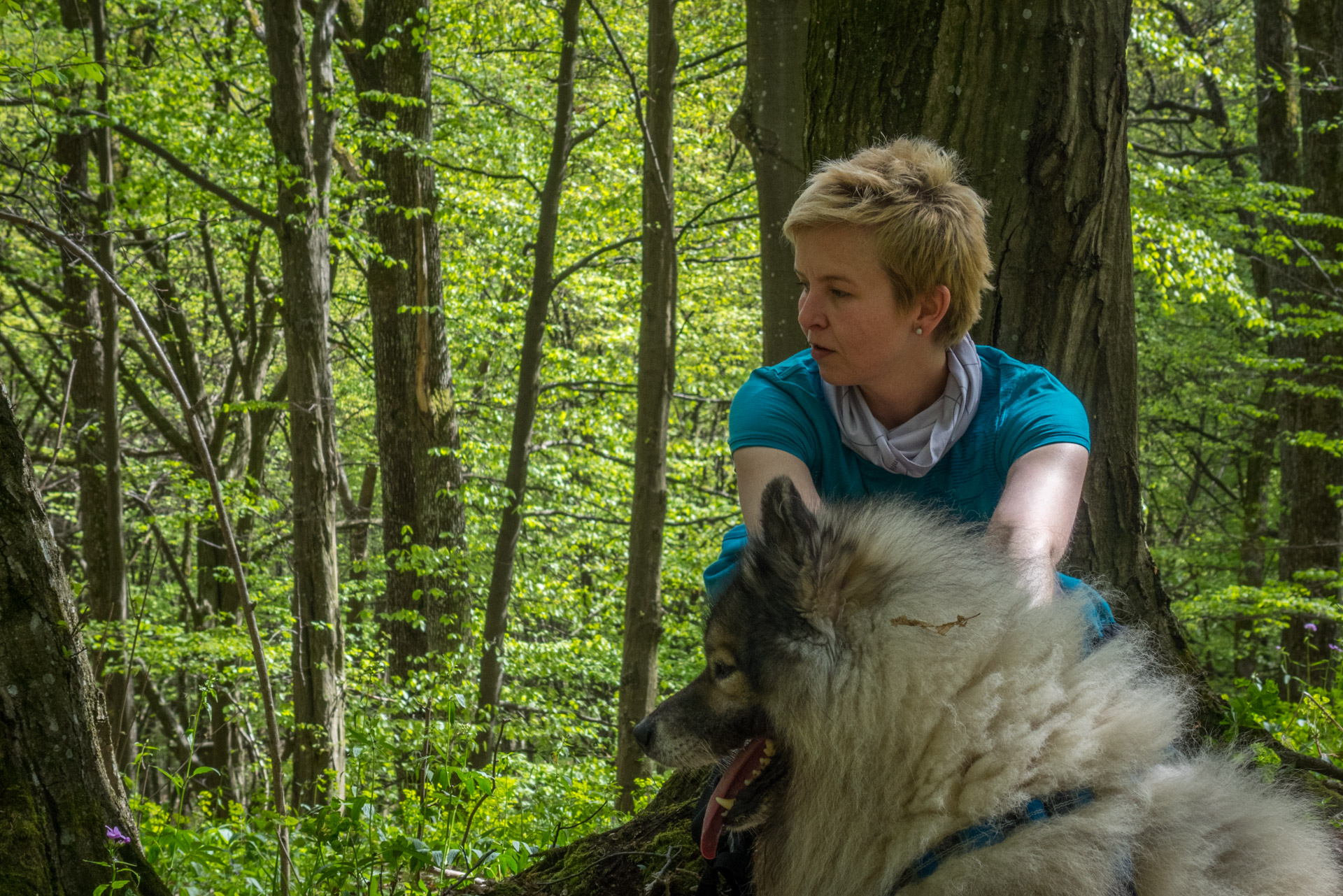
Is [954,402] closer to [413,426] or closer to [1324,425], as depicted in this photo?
[413,426]

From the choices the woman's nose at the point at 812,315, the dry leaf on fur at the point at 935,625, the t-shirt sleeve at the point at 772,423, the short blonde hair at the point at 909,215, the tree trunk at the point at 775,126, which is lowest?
the dry leaf on fur at the point at 935,625

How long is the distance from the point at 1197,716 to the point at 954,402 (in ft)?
4.67

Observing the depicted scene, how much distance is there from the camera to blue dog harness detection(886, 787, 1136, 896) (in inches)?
61.2

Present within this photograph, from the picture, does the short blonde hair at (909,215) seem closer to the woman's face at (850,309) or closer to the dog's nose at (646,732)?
the woman's face at (850,309)

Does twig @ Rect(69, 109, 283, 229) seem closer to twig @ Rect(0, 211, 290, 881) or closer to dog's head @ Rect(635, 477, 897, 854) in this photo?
twig @ Rect(0, 211, 290, 881)

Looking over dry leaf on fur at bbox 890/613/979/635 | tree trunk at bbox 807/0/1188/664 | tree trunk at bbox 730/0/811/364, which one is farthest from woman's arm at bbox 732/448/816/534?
tree trunk at bbox 730/0/811/364

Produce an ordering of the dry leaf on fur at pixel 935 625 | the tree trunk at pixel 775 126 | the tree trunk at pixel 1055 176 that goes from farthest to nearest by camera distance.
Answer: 1. the tree trunk at pixel 775 126
2. the tree trunk at pixel 1055 176
3. the dry leaf on fur at pixel 935 625

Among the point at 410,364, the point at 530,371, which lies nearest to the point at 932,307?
the point at 530,371

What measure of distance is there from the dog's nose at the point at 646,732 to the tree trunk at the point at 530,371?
7184 millimetres

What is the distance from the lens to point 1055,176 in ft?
9.76

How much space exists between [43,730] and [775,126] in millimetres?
4153

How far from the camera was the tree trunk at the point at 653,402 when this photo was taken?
Result: 294 inches

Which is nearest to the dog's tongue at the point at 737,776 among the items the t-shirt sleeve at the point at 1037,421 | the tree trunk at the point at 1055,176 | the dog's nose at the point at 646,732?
the dog's nose at the point at 646,732

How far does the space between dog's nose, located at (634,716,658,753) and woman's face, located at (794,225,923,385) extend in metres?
1.03
